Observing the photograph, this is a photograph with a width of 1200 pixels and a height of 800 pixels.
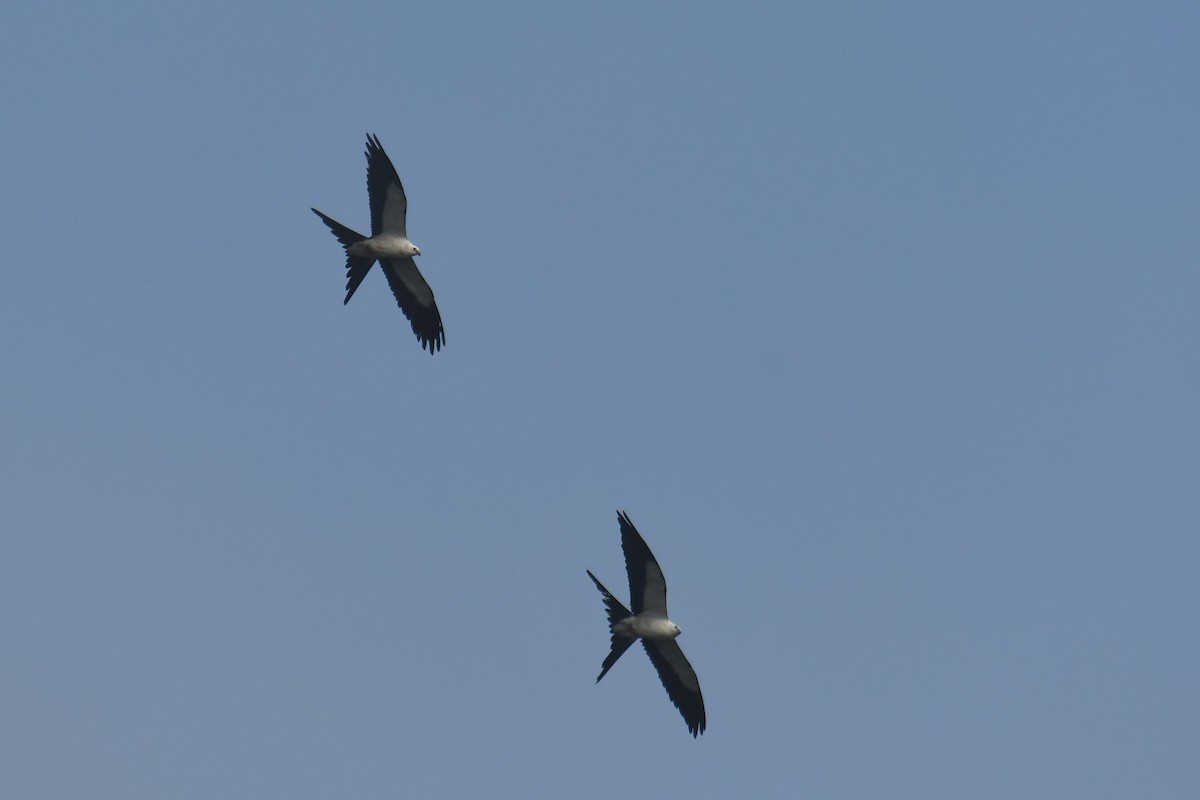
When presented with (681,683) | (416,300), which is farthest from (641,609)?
(416,300)

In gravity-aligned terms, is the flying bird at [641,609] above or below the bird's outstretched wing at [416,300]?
below

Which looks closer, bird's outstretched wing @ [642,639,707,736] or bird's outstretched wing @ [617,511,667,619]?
bird's outstretched wing @ [617,511,667,619]

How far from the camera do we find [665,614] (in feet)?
113

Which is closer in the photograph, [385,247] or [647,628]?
[647,628]

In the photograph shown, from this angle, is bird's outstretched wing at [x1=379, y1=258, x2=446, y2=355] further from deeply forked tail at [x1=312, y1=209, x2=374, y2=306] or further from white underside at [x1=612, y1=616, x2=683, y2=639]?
white underside at [x1=612, y1=616, x2=683, y2=639]

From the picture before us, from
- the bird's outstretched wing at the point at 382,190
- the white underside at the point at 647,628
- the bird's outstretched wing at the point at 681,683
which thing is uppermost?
the bird's outstretched wing at the point at 382,190

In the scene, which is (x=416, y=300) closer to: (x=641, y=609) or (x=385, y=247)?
(x=385, y=247)

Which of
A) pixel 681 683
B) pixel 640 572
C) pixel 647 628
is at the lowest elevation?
pixel 681 683

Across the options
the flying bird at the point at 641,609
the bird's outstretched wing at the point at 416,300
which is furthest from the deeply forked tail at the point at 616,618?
the bird's outstretched wing at the point at 416,300

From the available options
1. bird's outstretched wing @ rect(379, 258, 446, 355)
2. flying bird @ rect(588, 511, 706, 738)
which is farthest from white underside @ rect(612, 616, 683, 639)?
bird's outstretched wing @ rect(379, 258, 446, 355)

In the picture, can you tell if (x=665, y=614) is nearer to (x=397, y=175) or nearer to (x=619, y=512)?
(x=619, y=512)

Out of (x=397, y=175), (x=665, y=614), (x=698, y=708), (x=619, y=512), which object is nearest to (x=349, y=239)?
(x=397, y=175)

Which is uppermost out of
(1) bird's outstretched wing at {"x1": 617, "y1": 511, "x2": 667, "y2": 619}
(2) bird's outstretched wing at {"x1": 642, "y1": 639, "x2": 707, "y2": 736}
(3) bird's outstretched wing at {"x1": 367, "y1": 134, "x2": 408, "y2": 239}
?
(3) bird's outstretched wing at {"x1": 367, "y1": 134, "x2": 408, "y2": 239}

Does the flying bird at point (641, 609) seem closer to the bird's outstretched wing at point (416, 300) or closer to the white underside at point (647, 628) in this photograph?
the white underside at point (647, 628)
